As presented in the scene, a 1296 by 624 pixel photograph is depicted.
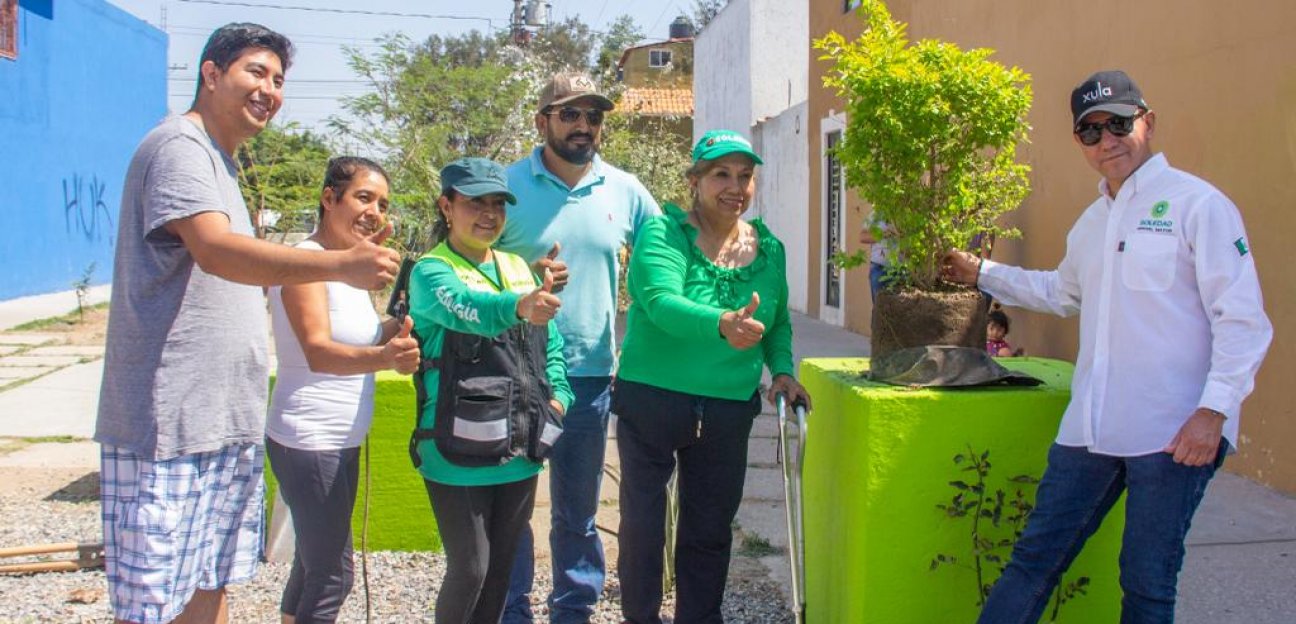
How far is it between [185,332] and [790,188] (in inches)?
562

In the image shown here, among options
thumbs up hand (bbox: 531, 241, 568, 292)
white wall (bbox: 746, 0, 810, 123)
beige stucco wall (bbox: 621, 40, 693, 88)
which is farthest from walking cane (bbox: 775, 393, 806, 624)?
beige stucco wall (bbox: 621, 40, 693, 88)

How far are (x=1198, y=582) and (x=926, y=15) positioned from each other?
7.27 meters

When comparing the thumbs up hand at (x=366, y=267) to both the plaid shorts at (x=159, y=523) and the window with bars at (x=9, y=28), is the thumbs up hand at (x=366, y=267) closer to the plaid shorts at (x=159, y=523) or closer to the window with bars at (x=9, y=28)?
the plaid shorts at (x=159, y=523)

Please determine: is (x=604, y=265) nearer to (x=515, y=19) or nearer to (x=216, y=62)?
(x=216, y=62)

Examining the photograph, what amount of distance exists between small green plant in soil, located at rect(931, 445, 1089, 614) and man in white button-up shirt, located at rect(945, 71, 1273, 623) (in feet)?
0.81

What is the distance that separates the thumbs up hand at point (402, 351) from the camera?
9.71 feet

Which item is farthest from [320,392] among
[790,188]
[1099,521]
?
[790,188]

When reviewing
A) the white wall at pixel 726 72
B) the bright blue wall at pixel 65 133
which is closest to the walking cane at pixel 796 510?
the white wall at pixel 726 72

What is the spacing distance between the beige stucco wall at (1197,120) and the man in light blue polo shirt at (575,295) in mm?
3494

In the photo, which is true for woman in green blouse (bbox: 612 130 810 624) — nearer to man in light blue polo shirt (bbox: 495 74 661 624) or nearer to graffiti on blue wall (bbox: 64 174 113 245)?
man in light blue polo shirt (bbox: 495 74 661 624)

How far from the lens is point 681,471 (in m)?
3.77

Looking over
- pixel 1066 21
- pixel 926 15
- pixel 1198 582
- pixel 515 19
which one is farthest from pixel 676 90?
pixel 1198 582

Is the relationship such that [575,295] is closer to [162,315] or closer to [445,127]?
[162,315]

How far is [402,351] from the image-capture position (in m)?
2.96
